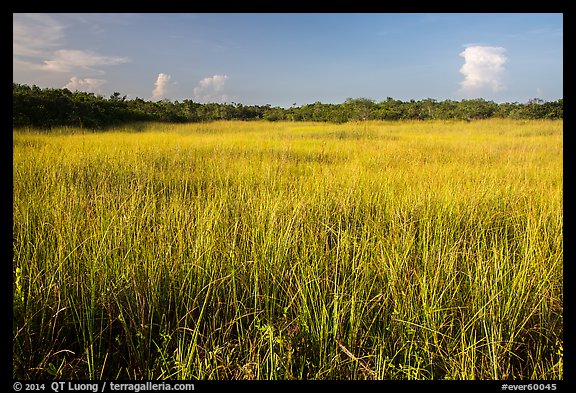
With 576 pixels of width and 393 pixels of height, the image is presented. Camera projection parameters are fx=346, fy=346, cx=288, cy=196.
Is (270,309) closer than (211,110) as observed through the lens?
Yes

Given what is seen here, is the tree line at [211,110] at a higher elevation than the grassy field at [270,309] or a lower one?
higher

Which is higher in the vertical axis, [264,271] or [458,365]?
[264,271]

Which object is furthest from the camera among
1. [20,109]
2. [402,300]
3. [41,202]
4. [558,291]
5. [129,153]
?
[20,109]

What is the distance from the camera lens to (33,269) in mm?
1932

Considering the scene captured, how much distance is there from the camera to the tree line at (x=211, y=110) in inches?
542

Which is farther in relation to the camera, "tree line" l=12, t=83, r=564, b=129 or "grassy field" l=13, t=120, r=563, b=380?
"tree line" l=12, t=83, r=564, b=129

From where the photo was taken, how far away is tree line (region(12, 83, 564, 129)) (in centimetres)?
1377

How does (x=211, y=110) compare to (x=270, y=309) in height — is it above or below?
above

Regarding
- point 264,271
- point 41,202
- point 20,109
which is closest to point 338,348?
point 264,271

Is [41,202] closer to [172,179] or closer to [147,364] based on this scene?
[172,179]

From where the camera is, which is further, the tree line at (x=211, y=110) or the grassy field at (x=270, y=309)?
the tree line at (x=211, y=110)

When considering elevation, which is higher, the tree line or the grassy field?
the tree line

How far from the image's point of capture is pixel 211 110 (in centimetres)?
2139
